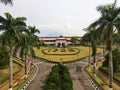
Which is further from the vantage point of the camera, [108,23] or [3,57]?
[3,57]

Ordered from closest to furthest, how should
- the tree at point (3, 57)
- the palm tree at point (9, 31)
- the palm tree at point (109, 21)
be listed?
the palm tree at point (109, 21) < the palm tree at point (9, 31) < the tree at point (3, 57)

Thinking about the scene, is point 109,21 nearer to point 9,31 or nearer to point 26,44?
point 9,31

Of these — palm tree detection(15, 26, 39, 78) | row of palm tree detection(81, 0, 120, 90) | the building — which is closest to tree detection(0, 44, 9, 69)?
palm tree detection(15, 26, 39, 78)

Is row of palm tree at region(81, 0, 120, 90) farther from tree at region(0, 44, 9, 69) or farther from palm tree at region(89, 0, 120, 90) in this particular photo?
tree at region(0, 44, 9, 69)

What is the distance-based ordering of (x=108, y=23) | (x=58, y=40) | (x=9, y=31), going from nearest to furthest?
1. (x=108, y=23)
2. (x=9, y=31)
3. (x=58, y=40)

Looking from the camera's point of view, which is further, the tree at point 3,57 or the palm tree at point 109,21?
the tree at point 3,57

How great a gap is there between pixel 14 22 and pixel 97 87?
1677 centimetres

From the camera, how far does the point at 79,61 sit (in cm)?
8300

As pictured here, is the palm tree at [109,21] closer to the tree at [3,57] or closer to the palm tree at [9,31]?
the palm tree at [9,31]

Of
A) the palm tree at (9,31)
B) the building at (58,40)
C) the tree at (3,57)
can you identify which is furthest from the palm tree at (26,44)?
the building at (58,40)

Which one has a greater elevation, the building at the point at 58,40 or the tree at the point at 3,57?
the building at the point at 58,40

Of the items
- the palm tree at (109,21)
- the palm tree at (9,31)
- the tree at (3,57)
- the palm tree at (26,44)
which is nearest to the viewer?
the palm tree at (109,21)

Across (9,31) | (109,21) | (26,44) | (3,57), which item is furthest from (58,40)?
(109,21)

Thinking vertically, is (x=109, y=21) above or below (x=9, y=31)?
above
